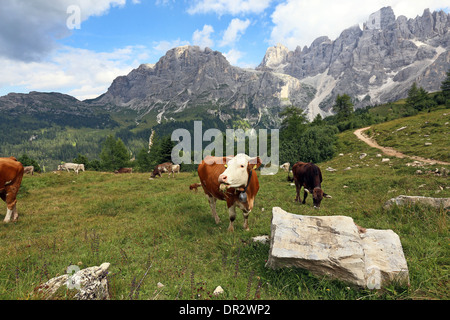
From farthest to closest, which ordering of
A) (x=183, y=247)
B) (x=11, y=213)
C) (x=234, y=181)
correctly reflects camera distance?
(x=11, y=213) < (x=234, y=181) < (x=183, y=247)

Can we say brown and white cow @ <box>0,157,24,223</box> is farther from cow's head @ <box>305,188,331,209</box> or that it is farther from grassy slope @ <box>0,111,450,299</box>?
cow's head @ <box>305,188,331,209</box>

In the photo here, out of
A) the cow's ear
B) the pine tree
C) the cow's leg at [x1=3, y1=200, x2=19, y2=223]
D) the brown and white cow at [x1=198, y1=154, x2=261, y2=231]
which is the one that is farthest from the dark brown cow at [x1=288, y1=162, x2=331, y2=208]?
the pine tree

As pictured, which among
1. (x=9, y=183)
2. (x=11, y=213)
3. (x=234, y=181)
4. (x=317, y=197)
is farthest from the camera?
(x=317, y=197)

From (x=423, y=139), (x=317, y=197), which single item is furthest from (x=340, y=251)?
(x=423, y=139)

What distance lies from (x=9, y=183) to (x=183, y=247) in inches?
→ 395

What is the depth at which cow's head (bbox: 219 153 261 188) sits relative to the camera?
692 centimetres

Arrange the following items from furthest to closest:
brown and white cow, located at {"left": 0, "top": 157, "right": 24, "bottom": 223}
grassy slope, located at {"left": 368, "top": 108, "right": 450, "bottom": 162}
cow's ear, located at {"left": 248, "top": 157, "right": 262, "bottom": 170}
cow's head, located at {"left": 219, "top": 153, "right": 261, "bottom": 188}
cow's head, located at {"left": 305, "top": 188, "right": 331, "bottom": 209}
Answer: grassy slope, located at {"left": 368, "top": 108, "right": 450, "bottom": 162} < cow's head, located at {"left": 305, "top": 188, "right": 331, "bottom": 209} < brown and white cow, located at {"left": 0, "top": 157, "right": 24, "bottom": 223} < cow's ear, located at {"left": 248, "top": 157, "right": 262, "bottom": 170} < cow's head, located at {"left": 219, "top": 153, "right": 261, "bottom": 188}

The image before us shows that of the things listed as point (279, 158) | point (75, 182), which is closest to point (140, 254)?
point (75, 182)

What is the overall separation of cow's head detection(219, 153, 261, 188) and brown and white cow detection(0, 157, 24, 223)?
11.0 metres

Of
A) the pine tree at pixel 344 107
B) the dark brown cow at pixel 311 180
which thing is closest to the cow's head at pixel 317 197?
the dark brown cow at pixel 311 180

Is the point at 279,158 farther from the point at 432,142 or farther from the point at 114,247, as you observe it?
the point at 114,247

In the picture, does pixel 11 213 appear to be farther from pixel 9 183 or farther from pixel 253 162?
pixel 253 162

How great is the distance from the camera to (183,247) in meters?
6.86
